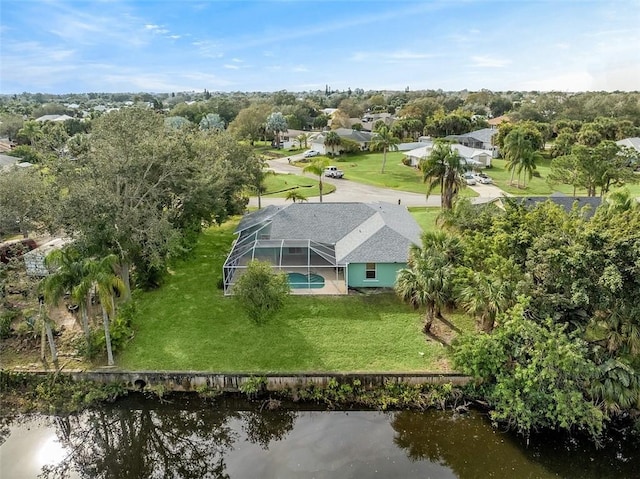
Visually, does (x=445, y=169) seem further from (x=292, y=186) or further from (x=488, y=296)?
(x=292, y=186)

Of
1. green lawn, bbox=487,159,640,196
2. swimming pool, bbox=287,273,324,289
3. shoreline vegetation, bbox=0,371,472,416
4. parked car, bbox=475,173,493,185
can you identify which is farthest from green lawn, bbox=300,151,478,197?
shoreline vegetation, bbox=0,371,472,416

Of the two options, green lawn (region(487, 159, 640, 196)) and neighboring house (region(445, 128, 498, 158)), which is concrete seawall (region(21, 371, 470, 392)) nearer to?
green lawn (region(487, 159, 640, 196))

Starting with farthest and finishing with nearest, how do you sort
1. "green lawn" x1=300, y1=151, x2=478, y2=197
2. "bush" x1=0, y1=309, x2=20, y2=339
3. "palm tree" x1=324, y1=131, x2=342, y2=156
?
"palm tree" x1=324, y1=131, x2=342, y2=156, "green lawn" x1=300, y1=151, x2=478, y2=197, "bush" x1=0, y1=309, x2=20, y2=339

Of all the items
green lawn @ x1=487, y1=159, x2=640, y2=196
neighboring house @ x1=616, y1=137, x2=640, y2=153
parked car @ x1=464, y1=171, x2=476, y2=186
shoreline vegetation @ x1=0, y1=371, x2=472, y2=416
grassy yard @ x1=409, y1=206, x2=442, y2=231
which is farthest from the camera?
neighboring house @ x1=616, y1=137, x2=640, y2=153

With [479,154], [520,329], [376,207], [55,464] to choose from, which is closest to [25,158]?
[376,207]

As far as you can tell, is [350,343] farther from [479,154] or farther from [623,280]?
[479,154]

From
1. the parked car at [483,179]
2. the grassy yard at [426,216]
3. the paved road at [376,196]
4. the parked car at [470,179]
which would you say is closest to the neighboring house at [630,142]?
the parked car at [483,179]

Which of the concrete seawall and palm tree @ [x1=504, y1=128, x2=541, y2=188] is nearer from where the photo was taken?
the concrete seawall
